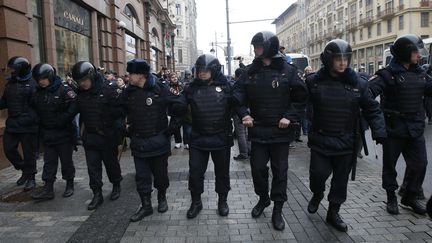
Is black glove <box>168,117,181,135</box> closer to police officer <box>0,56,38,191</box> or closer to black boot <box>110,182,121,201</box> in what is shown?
black boot <box>110,182,121,201</box>

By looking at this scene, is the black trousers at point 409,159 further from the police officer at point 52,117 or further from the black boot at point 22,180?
the black boot at point 22,180

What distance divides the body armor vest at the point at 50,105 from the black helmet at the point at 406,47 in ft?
14.0

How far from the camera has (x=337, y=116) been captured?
14.2ft

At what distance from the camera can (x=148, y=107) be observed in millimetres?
4809

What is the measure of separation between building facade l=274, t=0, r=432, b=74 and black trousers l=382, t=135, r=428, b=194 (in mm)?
45063

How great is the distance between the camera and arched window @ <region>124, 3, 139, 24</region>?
64.0 feet

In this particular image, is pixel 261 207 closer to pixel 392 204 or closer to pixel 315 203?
pixel 315 203

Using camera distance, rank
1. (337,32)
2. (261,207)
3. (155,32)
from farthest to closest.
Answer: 1. (337,32)
2. (155,32)
3. (261,207)

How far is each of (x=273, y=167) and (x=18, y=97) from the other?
399cm

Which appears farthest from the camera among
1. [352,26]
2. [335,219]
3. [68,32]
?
[352,26]

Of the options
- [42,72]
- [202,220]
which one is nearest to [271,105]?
[202,220]

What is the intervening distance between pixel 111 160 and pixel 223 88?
74.2 inches

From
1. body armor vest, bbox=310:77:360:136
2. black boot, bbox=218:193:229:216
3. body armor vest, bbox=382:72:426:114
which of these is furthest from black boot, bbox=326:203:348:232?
body armor vest, bbox=382:72:426:114

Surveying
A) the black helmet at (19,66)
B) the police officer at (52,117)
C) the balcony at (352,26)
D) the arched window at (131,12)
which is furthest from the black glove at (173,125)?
the balcony at (352,26)
